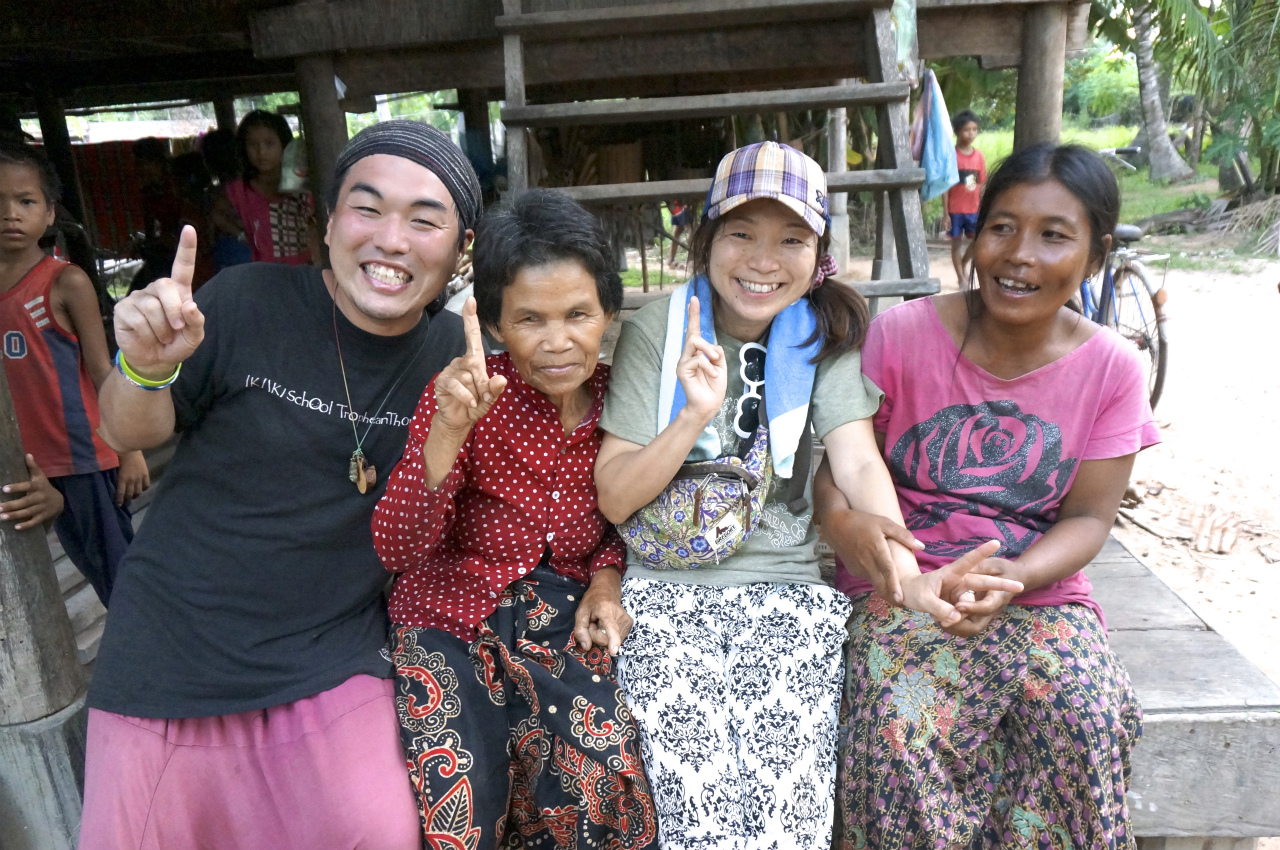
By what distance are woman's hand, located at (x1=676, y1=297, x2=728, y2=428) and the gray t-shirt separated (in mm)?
185

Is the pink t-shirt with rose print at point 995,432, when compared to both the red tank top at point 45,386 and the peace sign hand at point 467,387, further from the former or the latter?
the red tank top at point 45,386

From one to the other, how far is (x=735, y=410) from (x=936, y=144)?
17.6 ft

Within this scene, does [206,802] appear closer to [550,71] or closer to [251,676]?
[251,676]

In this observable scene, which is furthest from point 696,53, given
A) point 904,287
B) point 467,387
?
point 467,387

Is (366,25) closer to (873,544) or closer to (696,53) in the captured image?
(696,53)

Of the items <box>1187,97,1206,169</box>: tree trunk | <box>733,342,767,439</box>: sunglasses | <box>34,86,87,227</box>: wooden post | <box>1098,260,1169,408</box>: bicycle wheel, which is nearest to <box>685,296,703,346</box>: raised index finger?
<box>733,342,767,439</box>: sunglasses

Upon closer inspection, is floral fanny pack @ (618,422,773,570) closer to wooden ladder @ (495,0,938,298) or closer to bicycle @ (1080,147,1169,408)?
wooden ladder @ (495,0,938,298)

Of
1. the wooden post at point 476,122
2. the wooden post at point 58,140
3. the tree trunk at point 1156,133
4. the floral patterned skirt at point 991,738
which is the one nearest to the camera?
the floral patterned skirt at point 991,738

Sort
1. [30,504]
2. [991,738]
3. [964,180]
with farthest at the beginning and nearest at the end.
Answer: [964,180] → [30,504] → [991,738]

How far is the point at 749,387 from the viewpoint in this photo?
1.98m

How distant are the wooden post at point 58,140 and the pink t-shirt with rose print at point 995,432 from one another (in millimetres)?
6886

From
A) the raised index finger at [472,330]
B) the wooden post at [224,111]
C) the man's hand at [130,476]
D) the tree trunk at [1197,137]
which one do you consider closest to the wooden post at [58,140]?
the wooden post at [224,111]

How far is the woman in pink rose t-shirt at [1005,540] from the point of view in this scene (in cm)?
171

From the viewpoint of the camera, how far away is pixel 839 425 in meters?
1.92
